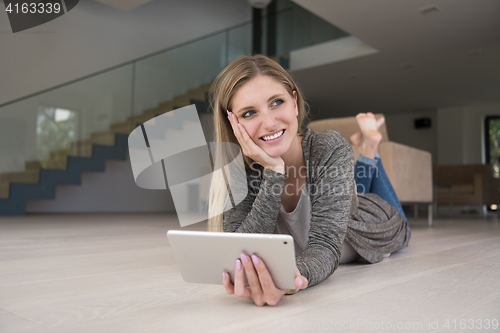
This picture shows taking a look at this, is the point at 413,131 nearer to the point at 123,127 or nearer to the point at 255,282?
the point at 123,127

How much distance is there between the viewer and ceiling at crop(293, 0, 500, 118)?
4230 mm

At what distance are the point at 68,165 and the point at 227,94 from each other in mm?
4128

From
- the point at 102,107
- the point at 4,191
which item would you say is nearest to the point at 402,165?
the point at 102,107

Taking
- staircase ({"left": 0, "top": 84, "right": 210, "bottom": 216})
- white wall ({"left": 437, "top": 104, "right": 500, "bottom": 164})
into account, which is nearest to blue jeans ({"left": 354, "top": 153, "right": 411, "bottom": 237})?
staircase ({"left": 0, "top": 84, "right": 210, "bottom": 216})

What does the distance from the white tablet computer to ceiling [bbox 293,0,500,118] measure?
211cm

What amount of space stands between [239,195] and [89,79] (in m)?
4.32

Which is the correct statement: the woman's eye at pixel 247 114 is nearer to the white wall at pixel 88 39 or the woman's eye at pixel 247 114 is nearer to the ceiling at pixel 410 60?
the ceiling at pixel 410 60

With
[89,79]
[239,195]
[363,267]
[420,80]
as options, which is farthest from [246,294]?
[420,80]

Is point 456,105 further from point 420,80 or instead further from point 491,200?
point 491,200

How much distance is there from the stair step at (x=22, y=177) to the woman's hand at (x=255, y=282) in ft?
13.5

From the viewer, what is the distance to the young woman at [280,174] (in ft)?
2.96

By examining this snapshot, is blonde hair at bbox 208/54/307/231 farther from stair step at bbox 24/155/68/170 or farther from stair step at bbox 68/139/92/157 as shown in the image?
stair step at bbox 68/139/92/157

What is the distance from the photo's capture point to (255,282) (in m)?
0.73

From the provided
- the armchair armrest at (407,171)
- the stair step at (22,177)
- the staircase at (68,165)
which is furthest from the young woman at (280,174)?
the stair step at (22,177)
